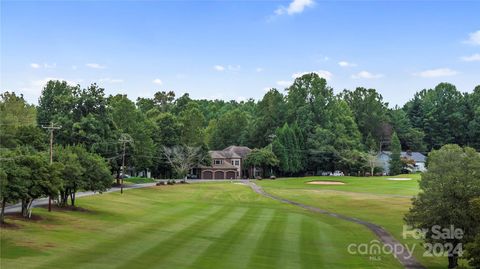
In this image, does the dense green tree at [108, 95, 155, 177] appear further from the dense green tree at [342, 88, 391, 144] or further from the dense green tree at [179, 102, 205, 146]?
the dense green tree at [342, 88, 391, 144]

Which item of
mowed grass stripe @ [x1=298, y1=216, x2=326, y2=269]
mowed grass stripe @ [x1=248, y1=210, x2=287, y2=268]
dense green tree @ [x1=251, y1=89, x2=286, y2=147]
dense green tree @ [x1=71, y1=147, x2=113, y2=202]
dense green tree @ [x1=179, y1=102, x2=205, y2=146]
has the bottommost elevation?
mowed grass stripe @ [x1=298, y1=216, x2=326, y2=269]

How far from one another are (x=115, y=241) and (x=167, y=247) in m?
3.81

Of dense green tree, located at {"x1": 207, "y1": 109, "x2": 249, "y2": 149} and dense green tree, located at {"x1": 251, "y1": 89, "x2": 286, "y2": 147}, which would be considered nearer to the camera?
dense green tree, located at {"x1": 251, "y1": 89, "x2": 286, "y2": 147}

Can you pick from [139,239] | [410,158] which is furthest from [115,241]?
[410,158]

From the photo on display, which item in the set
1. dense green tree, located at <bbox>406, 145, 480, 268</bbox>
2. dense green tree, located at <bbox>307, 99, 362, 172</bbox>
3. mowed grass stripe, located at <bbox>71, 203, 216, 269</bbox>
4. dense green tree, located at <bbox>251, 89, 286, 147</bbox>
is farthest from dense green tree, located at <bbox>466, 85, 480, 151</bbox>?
dense green tree, located at <bbox>406, 145, 480, 268</bbox>

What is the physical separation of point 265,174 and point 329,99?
3035cm

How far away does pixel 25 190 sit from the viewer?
1342 inches

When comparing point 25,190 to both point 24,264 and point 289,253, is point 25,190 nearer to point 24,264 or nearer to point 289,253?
point 24,264

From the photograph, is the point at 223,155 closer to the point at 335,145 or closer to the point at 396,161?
the point at 335,145

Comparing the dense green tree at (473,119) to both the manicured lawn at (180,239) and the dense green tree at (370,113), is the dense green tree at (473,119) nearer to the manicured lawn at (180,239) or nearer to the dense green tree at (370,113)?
the dense green tree at (370,113)

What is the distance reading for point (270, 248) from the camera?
Result: 3209cm

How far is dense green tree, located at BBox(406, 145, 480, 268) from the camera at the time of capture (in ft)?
89.8

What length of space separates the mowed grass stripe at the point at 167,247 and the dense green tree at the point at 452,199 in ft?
48.5

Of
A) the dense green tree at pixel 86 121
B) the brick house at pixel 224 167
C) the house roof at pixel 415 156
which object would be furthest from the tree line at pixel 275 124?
the brick house at pixel 224 167
